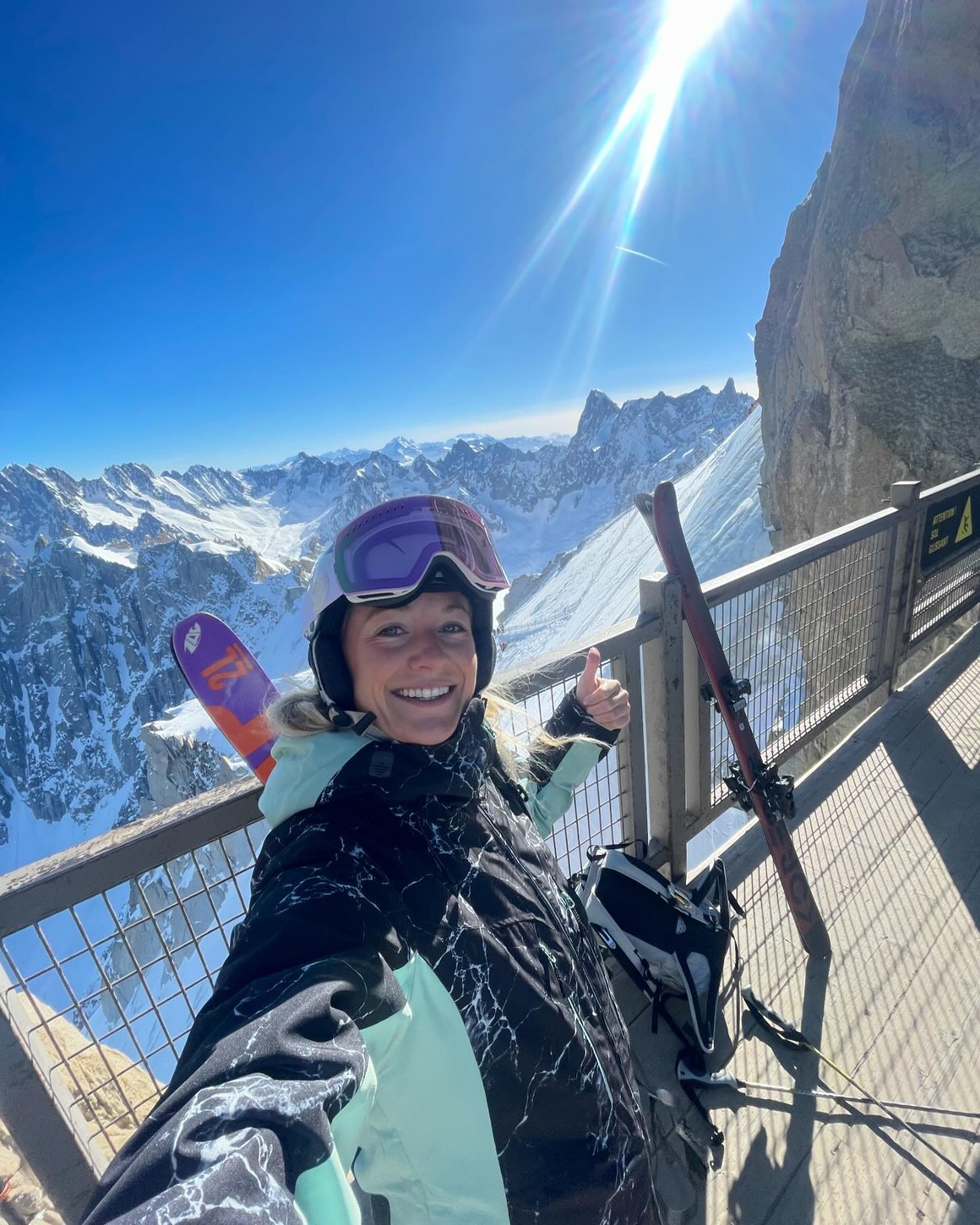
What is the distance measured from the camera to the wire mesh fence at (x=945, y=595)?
489cm

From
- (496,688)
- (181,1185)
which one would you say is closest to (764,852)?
(496,688)

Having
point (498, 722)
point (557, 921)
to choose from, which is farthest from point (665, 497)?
point (557, 921)

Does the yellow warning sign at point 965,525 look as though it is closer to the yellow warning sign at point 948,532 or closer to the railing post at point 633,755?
the yellow warning sign at point 948,532

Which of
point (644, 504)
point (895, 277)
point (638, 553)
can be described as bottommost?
point (638, 553)

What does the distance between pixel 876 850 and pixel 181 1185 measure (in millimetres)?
3765

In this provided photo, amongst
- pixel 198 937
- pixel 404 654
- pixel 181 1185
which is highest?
pixel 404 654

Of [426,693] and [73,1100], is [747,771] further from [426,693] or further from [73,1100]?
[73,1100]

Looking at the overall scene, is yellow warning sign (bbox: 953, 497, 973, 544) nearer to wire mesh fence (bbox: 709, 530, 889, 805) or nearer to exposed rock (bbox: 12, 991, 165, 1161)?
wire mesh fence (bbox: 709, 530, 889, 805)

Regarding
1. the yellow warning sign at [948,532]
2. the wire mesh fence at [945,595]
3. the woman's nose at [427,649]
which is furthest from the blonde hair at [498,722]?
the wire mesh fence at [945,595]

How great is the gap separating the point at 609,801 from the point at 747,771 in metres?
0.69

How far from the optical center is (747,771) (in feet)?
9.34

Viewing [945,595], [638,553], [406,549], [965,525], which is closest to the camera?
[406,549]

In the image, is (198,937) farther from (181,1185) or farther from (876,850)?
(876,850)

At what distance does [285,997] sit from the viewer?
0.92 meters
